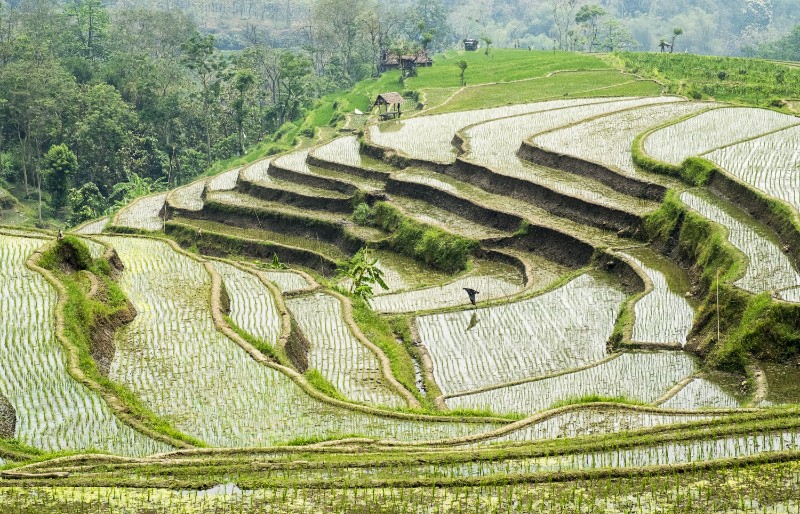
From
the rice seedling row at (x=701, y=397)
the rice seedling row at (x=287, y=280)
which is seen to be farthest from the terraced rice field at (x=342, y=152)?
the rice seedling row at (x=701, y=397)

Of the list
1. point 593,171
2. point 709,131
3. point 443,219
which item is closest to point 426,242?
point 443,219

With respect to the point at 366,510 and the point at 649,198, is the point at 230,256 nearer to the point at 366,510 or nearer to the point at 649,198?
the point at 649,198

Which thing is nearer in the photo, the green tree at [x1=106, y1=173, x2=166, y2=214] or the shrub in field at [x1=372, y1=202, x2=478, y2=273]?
the shrub in field at [x1=372, y1=202, x2=478, y2=273]

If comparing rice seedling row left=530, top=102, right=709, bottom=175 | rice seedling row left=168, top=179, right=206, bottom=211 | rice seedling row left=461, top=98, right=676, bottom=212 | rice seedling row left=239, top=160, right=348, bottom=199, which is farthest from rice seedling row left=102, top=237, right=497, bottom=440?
rice seedling row left=168, top=179, right=206, bottom=211

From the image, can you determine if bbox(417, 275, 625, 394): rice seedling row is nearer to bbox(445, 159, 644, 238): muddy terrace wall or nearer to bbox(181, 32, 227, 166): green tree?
bbox(445, 159, 644, 238): muddy terrace wall

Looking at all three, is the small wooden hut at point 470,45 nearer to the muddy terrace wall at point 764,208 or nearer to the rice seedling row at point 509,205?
the rice seedling row at point 509,205

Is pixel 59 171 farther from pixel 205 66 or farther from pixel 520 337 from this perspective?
pixel 520 337

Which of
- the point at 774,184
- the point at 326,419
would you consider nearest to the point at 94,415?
the point at 326,419
